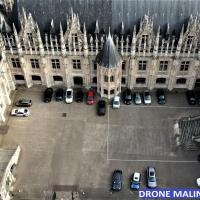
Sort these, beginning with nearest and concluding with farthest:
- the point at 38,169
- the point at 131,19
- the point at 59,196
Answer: the point at 59,196, the point at 38,169, the point at 131,19

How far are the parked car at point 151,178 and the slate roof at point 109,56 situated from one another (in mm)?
20736

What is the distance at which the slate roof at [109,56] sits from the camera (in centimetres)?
6569

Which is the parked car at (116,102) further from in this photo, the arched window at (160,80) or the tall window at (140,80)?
the arched window at (160,80)

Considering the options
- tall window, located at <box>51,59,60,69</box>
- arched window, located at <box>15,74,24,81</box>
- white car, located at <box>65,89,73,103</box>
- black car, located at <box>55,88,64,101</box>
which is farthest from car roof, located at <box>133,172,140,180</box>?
arched window, located at <box>15,74,24,81</box>

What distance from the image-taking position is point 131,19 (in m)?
67.9

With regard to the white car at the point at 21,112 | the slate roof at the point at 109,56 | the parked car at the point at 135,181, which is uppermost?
the slate roof at the point at 109,56

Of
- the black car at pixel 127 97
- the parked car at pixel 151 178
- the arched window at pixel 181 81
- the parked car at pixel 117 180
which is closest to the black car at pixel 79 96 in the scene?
the black car at pixel 127 97

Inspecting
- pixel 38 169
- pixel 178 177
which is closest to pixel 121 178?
pixel 178 177

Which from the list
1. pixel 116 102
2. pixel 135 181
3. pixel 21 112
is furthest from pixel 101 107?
pixel 135 181

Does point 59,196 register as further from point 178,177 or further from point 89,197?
point 178,177

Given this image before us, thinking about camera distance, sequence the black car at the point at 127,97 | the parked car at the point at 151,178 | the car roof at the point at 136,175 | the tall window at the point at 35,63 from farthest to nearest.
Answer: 1. the black car at the point at 127,97
2. the tall window at the point at 35,63
3. the car roof at the point at 136,175
4. the parked car at the point at 151,178

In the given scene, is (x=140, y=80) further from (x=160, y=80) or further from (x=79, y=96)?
(x=79, y=96)

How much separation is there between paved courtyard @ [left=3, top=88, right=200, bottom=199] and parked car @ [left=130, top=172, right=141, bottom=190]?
3.57ft

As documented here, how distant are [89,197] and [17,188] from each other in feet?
41.4
